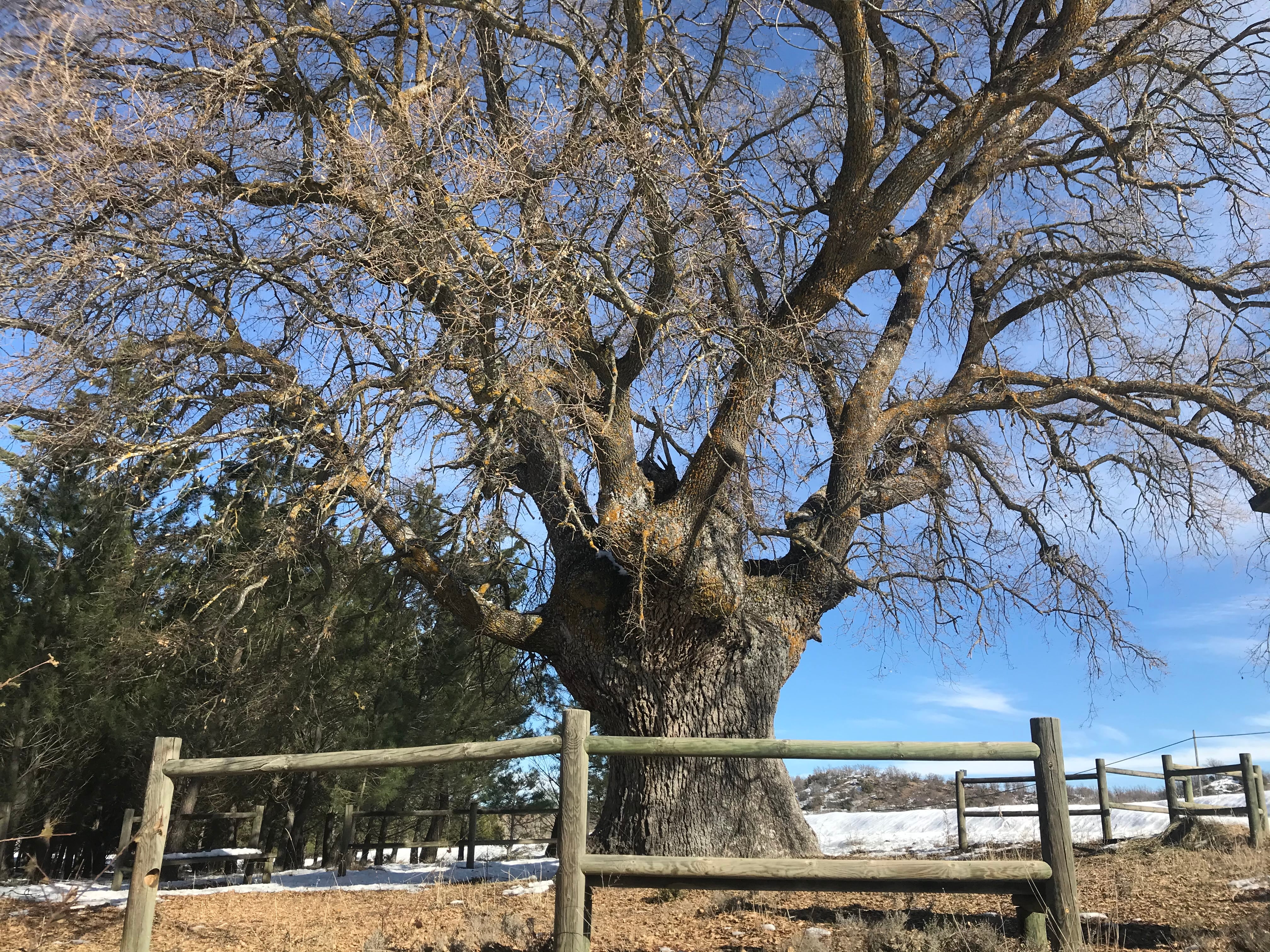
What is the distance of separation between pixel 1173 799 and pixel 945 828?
19.5ft

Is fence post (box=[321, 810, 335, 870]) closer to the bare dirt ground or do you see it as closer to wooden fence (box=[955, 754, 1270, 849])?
the bare dirt ground

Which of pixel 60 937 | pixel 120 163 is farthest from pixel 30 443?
pixel 60 937

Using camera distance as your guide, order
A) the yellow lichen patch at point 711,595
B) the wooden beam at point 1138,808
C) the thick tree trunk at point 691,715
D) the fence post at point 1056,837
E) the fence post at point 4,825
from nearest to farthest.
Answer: the fence post at point 1056,837 → the thick tree trunk at point 691,715 → the yellow lichen patch at point 711,595 → the fence post at point 4,825 → the wooden beam at point 1138,808

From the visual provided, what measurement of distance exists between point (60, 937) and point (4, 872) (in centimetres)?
752

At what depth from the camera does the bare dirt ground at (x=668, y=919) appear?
542cm

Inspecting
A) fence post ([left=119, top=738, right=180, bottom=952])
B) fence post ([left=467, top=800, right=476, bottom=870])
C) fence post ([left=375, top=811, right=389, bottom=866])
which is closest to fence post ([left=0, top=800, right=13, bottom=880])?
fence post ([left=375, top=811, right=389, bottom=866])

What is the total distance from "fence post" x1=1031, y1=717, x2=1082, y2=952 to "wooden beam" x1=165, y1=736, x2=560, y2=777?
2796 millimetres

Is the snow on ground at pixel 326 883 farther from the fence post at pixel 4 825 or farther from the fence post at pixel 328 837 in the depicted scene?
the fence post at pixel 328 837

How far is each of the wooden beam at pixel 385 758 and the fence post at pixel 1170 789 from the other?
457 inches

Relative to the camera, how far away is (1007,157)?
11461 millimetres

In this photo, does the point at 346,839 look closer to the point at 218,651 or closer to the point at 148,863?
the point at 218,651

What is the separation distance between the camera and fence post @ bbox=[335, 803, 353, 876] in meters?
12.4

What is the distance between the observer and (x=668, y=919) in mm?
6770

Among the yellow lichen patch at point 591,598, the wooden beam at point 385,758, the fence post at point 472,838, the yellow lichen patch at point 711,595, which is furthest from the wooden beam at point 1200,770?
the wooden beam at point 385,758
